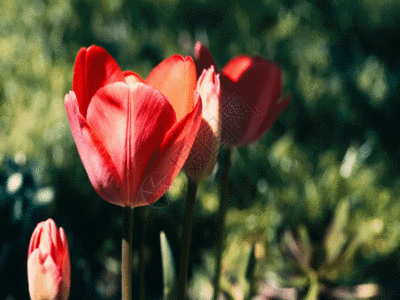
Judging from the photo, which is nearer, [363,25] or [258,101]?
[258,101]

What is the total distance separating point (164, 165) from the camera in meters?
0.43

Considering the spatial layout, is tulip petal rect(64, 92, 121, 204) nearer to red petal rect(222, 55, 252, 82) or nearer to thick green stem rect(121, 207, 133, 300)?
thick green stem rect(121, 207, 133, 300)

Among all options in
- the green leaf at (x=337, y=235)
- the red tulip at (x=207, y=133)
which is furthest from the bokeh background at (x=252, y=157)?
the red tulip at (x=207, y=133)

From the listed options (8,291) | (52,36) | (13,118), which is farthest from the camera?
(52,36)

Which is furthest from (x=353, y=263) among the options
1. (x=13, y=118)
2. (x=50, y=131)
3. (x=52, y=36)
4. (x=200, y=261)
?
(x=52, y=36)

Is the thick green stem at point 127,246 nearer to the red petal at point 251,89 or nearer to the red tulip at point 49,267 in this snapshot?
the red tulip at point 49,267

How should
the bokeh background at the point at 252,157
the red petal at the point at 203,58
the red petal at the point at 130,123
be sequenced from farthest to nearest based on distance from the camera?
1. the bokeh background at the point at 252,157
2. the red petal at the point at 203,58
3. the red petal at the point at 130,123

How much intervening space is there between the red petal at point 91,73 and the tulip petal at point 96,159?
0.11ft

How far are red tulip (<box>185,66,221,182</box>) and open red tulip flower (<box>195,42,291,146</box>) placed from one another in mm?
88

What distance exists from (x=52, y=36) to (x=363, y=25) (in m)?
1.50

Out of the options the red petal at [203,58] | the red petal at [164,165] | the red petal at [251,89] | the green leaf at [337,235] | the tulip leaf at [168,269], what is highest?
the red petal at [203,58]

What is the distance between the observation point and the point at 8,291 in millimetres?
912

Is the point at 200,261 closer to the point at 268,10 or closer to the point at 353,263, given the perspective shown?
the point at 353,263

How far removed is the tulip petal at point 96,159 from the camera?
0.42 m
